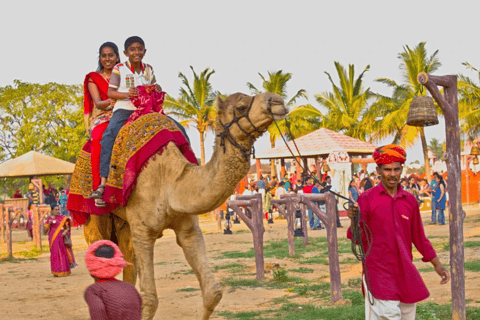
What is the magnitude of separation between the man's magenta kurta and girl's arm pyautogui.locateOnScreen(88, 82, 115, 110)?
3097 millimetres

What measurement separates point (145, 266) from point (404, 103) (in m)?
33.9

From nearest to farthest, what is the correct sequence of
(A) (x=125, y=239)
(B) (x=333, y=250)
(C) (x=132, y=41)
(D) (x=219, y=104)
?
(D) (x=219, y=104), (C) (x=132, y=41), (A) (x=125, y=239), (B) (x=333, y=250)

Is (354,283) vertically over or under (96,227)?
under

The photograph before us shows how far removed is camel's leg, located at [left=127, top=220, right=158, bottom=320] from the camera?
6.04 m

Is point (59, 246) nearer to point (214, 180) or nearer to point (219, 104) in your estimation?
point (214, 180)

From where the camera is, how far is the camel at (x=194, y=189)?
17.2ft

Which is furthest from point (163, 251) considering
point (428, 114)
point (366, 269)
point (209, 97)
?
point (209, 97)

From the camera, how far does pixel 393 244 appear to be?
477 cm

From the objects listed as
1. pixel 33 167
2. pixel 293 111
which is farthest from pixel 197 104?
pixel 33 167

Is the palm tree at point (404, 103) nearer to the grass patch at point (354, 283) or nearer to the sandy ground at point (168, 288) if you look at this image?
the sandy ground at point (168, 288)

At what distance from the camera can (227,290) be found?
10.4m

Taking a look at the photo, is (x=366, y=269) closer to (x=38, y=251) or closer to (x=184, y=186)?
(x=184, y=186)

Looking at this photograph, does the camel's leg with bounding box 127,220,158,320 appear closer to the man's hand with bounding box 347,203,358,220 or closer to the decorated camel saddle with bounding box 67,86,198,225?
the decorated camel saddle with bounding box 67,86,198,225

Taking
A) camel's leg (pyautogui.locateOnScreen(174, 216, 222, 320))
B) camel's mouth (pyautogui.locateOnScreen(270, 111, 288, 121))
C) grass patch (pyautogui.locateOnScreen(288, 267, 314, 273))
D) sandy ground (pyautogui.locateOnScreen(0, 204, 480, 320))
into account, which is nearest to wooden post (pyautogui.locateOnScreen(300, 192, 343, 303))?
sandy ground (pyautogui.locateOnScreen(0, 204, 480, 320))
